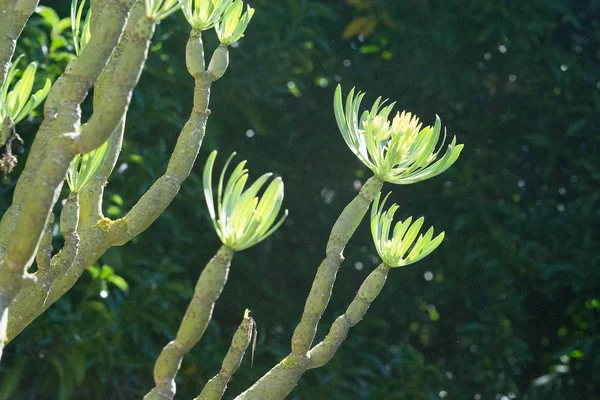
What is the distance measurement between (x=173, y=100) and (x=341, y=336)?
5.07ft

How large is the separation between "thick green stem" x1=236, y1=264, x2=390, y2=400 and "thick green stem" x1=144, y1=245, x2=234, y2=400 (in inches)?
7.0

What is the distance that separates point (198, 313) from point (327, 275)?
0.25 metres

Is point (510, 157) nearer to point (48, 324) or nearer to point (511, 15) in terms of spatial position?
point (511, 15)

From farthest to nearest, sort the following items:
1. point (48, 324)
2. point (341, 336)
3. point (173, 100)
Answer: point (173, 100) < point (48, 324) < point (341, 336)

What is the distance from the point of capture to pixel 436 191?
2896 mm

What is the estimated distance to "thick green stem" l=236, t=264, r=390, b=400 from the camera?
973mm

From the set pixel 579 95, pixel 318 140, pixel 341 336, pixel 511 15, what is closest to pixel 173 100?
pixel 318 140

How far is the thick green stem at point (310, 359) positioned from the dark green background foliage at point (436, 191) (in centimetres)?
148

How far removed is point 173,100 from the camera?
246 cm

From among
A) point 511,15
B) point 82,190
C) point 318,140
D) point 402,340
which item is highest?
point 82,190

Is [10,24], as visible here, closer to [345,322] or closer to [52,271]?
[52,271]

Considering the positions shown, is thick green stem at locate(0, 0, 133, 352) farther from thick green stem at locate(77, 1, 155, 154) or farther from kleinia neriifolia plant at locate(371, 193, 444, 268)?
kleinia neriifolia plant at locate(371, 193, 444, 268)

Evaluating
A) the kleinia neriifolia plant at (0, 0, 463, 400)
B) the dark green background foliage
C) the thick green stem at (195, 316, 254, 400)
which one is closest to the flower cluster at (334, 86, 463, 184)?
the kleinia neriifolia plant at (0, 0, 463, 400)

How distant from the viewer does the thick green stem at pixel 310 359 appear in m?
0.97
